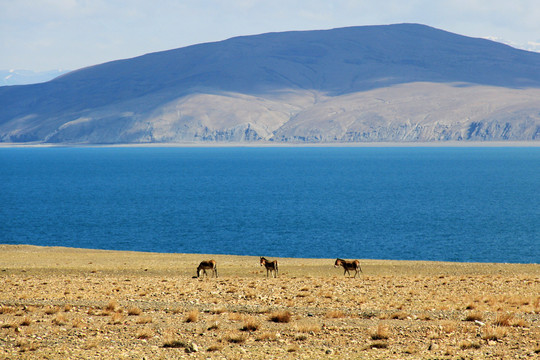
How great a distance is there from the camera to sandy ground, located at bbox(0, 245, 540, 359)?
1373 centimetres

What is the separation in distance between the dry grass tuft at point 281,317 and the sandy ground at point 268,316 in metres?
0.04

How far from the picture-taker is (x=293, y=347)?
13875 millimetres

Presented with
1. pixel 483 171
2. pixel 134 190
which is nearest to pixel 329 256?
pixel 134 190

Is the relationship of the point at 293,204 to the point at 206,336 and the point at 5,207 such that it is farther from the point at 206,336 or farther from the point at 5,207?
the point at 206,336

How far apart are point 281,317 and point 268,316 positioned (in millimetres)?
682

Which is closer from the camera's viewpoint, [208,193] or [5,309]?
[5,309]

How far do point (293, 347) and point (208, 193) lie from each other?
3398 inches

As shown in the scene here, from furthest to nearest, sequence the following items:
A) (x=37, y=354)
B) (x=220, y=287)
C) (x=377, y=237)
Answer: (x=377, y=237) < (x=220, y=287) < (x=37, y=354)

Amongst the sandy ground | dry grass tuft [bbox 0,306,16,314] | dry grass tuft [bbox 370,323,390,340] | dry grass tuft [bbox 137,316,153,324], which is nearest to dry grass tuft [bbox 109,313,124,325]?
the sandy ground

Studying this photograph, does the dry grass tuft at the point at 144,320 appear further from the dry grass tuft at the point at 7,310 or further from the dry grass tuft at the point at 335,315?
the dry grass tuft at the point at 335,315

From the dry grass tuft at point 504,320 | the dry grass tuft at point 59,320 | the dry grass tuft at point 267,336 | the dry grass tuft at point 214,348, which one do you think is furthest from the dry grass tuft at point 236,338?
the dry grass tuft at point 504,320

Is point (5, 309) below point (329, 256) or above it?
above

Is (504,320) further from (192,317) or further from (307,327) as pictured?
(192,317)

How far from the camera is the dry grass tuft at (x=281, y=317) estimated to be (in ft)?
54.4
